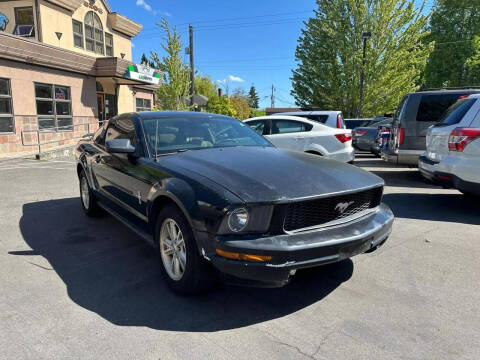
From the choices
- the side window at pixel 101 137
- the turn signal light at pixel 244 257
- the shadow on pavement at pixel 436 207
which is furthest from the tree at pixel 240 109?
the turn signal light at pixel 244 257

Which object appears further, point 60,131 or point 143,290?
point 60,131

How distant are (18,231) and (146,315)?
10.3 feet

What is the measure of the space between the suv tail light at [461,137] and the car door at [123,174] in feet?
14.8

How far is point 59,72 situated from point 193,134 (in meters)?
14.4

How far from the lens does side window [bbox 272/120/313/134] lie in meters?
8.42

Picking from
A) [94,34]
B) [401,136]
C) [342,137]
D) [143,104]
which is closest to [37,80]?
[94,34]

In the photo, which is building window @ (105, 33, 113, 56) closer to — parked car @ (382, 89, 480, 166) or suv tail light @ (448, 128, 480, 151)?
parked car @ (382, 89, 480, 166)

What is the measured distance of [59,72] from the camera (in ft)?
50.5

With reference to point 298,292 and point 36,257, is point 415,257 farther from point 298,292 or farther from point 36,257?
point 36,257

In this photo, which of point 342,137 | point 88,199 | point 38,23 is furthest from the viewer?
point 38,23

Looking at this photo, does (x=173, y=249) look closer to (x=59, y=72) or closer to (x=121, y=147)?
(x=121, y=147)

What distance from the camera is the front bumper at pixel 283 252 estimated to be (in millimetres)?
2320

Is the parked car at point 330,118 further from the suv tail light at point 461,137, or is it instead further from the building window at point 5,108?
the building window at point 5,108

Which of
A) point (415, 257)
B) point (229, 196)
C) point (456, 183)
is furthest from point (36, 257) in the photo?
point (456, 183)
